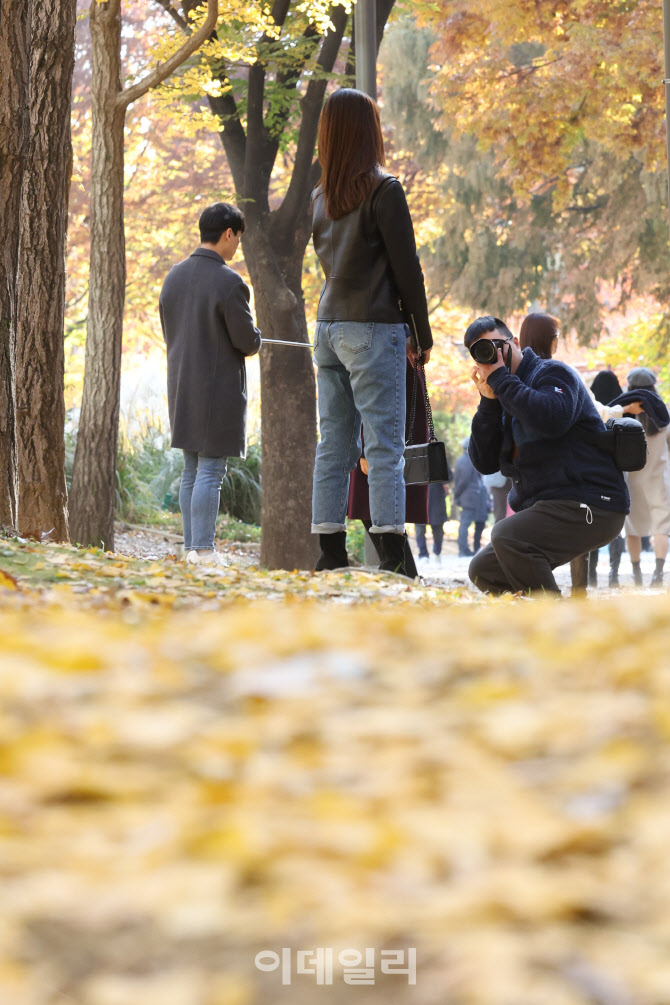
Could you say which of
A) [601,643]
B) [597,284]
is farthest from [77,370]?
[601,643]

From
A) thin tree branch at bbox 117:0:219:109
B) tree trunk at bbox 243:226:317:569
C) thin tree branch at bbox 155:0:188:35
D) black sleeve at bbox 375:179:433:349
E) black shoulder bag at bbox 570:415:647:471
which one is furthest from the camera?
tree trunk at bbox 243:226:317:569

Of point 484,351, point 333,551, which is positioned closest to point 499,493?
point 333,551

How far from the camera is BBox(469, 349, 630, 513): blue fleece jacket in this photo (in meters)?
5.22

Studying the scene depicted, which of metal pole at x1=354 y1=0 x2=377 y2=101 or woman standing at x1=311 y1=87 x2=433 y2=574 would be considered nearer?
woman standing at x1=311 y1=87 x2=433 y2=574

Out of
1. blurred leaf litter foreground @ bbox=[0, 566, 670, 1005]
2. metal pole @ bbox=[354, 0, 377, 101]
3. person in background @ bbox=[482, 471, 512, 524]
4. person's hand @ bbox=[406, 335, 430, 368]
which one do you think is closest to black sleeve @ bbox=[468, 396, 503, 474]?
person's hand @ bbox=[406, 335, 430, 368]

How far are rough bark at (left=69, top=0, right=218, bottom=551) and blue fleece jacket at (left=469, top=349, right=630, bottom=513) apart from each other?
9.43 ft

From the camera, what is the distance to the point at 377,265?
5.04 m

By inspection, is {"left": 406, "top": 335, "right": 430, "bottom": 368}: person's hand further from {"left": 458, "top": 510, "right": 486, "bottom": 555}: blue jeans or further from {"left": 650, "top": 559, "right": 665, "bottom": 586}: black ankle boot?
{"left": 458, "top": 510, "right": 486, "bottom": 555}: blue jeans

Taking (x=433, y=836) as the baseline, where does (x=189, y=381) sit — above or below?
above

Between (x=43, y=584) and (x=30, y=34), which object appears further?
(x=30, y=34)

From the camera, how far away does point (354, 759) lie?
5.86ft

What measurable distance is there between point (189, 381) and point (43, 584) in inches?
87.9

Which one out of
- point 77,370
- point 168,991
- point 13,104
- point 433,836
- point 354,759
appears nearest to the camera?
point 168,991

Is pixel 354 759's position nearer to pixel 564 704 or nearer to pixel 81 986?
pixel 564 704
